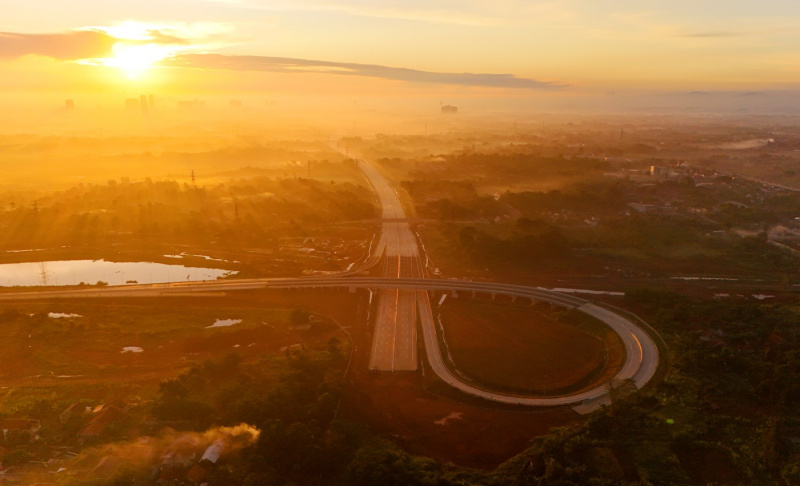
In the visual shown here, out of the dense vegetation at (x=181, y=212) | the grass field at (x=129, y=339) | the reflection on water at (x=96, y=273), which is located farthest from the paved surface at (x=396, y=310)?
the reflection on water at (x=96, y=273)

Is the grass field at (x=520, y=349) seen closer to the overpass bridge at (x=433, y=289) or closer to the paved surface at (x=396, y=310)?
the overpass bridge at (x=433, y=289)

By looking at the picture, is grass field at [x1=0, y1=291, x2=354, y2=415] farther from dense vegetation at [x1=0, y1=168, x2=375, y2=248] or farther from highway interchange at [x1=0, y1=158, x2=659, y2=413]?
dense vegetation at [x1=0, y1=168, x2=375, y2=248]

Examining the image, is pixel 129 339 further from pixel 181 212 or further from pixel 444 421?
pixel 181 212

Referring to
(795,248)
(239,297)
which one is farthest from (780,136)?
(239,297)

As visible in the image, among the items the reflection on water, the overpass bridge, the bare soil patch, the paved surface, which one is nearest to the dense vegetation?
the reflection on water

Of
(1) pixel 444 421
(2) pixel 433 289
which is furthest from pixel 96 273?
(1) pixel 444 421

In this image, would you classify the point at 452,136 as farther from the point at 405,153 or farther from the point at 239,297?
the point at 239,297

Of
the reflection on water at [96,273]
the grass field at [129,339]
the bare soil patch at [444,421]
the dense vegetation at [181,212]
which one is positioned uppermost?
the dense vegetation at [181,212]

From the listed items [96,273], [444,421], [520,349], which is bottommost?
[444,421]
